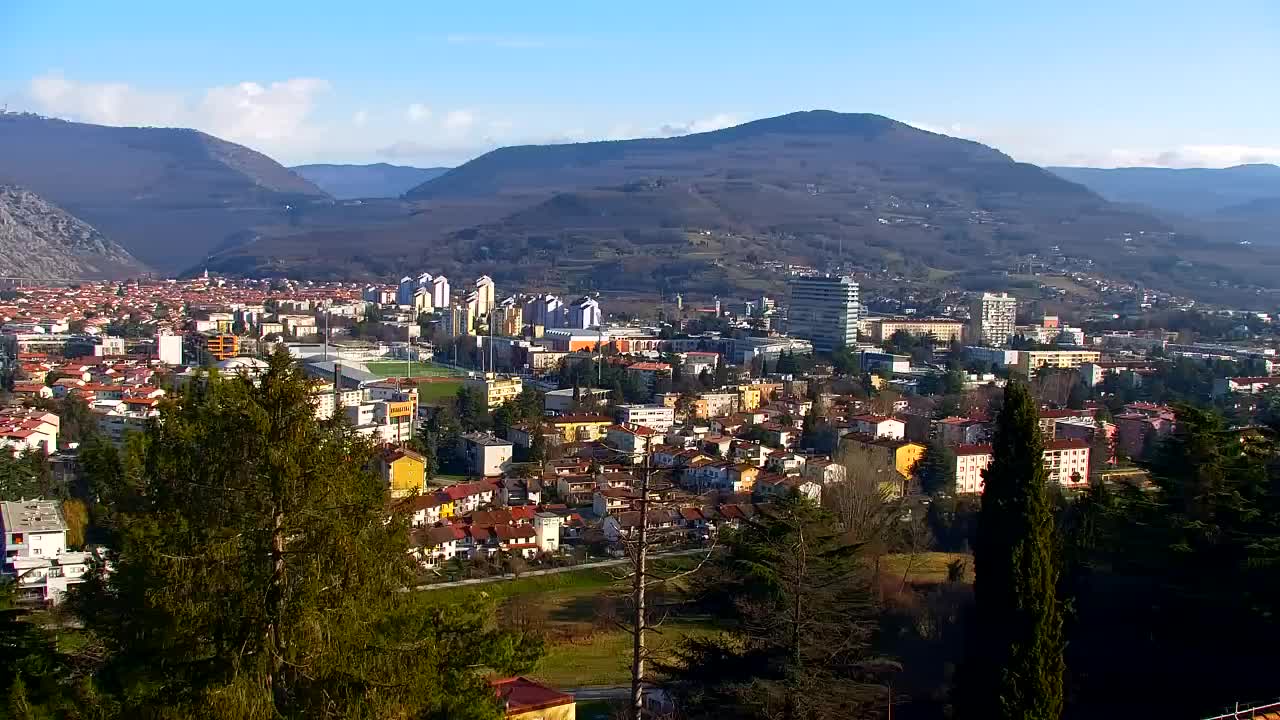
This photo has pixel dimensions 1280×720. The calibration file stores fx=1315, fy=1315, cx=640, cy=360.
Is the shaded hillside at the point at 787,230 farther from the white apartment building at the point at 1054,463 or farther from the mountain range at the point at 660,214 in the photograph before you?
the white apartment building at the point at 1054,463

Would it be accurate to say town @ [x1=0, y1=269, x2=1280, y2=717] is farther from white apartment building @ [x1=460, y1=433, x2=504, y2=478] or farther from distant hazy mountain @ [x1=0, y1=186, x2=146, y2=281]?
distant hazy mountain @ [x1=0, y1=186, x2=146, y2=281]

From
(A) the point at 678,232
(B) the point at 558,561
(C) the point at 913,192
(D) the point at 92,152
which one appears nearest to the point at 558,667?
(B) the point at 558,561

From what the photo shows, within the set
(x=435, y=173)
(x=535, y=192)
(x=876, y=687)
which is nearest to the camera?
(x=876, y=687)

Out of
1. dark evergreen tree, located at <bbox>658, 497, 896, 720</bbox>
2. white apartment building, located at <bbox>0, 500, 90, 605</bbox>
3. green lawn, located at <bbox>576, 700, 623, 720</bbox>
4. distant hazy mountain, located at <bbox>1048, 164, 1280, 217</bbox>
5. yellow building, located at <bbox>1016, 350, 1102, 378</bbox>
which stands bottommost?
green lawn, located at <bbox>576, 700, 623, 720</bbox>

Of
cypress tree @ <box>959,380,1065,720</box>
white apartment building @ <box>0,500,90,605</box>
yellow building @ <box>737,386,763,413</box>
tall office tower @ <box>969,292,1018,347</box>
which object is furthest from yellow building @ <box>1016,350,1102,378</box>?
cypress tree @ <box>959,380,1065,720</box>

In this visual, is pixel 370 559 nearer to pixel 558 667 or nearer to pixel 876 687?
pixel 876 687

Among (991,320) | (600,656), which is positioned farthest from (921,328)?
(600,656)

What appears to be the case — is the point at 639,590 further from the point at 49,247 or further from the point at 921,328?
the point at 49,247
